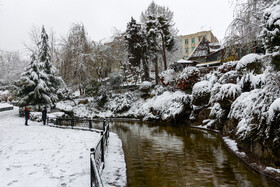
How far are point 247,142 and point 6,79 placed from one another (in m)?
59.3

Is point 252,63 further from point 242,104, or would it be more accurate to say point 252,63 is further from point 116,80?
point 116,80

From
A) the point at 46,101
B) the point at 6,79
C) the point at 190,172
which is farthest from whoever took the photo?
the point at 6,79

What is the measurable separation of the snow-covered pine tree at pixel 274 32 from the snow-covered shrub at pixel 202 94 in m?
12.1

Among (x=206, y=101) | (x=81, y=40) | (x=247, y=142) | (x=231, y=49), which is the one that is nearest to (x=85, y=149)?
(x=247, y=142)

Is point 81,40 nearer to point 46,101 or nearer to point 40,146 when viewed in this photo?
point 46,101

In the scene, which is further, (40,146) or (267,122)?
(40,146)

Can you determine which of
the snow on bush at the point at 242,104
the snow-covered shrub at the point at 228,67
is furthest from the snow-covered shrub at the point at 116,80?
the snow on bush at the point at 242,104

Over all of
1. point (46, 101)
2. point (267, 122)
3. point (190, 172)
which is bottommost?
point (190, 172)

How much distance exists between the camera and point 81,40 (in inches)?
1342

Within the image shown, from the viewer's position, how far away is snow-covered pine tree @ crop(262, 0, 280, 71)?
19.0ft

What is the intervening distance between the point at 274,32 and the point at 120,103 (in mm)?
27037

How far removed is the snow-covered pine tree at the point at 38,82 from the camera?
2667cm

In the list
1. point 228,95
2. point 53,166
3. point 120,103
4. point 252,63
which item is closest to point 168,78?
point 120,103

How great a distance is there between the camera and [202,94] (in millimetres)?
18375
